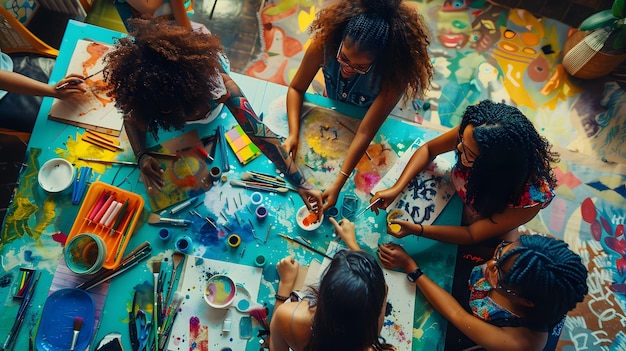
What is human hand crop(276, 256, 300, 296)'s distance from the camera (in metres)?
1.61

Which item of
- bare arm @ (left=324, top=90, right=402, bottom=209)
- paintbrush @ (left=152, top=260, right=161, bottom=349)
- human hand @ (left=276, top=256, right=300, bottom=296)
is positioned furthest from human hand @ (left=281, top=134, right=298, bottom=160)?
paintbrush @ (left=152, top=260, right=161, bottom=349)

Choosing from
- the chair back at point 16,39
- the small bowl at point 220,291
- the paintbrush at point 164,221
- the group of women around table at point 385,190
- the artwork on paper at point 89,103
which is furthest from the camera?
the chair back at point 16,39

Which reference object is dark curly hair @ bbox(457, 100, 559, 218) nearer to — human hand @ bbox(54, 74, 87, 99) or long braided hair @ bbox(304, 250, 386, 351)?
long braided hair @ bbox(304, 250, 386, 351)

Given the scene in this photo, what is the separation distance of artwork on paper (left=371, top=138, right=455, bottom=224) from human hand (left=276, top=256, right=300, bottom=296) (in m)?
0.48

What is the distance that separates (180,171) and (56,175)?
486 mm

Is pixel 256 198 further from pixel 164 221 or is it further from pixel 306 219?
Answer: pixel 164 221

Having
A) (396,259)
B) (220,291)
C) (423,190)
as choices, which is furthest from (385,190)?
(220,291)

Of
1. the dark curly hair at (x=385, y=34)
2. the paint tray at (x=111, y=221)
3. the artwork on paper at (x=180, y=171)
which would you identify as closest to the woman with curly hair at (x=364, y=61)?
the dark curly hair at (x=385, y=34)

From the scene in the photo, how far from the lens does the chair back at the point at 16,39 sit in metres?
1.92

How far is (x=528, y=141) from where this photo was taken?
4.88 ft

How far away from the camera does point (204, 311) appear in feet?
5.22

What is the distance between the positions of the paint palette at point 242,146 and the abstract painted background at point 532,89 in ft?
3.17

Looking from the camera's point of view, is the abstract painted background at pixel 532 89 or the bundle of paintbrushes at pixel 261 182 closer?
the bundle of paintbrushes at pixel 261 182

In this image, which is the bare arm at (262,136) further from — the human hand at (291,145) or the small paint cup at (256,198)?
the small paint cup at (256,198)
